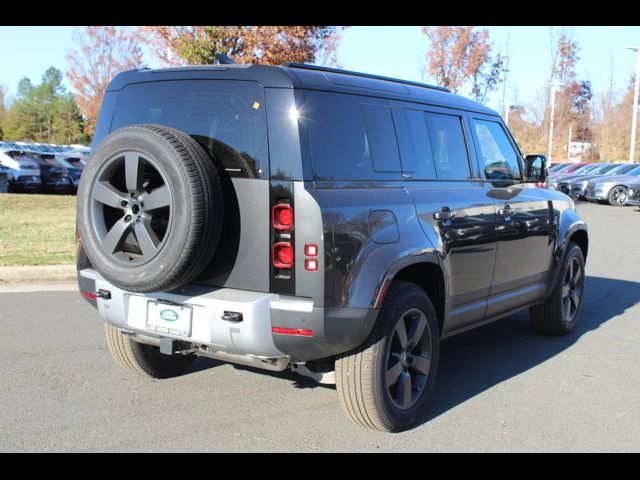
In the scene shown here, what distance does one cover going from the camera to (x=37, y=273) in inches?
324

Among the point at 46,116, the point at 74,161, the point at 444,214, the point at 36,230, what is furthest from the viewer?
the point at 46,116

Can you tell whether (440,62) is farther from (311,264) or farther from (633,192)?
(311,264)

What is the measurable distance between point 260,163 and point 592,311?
515 centimetres

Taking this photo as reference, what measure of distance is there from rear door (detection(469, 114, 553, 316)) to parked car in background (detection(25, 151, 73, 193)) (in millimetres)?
19060

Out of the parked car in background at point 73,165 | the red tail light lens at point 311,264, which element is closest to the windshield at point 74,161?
the parked car in background at point 73,165

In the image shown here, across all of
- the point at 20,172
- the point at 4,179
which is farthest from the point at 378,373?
the point at 20,172

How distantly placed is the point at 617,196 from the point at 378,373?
22.9m

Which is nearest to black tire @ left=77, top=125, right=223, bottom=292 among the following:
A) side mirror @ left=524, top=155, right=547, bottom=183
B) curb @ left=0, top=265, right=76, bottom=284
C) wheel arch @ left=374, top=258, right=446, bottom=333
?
wheel arch @ left=374, top=258, right=446, bottom=333

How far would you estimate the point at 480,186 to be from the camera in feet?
16.5

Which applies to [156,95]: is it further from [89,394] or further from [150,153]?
[89,394]

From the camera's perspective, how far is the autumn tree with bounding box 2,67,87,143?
73688 millimetres

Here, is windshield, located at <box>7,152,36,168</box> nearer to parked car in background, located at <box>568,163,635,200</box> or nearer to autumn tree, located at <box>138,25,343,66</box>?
autumn tree, located at <box>138,25,343,66</box>

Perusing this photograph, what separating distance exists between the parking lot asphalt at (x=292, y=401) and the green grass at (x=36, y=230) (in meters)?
2.83
